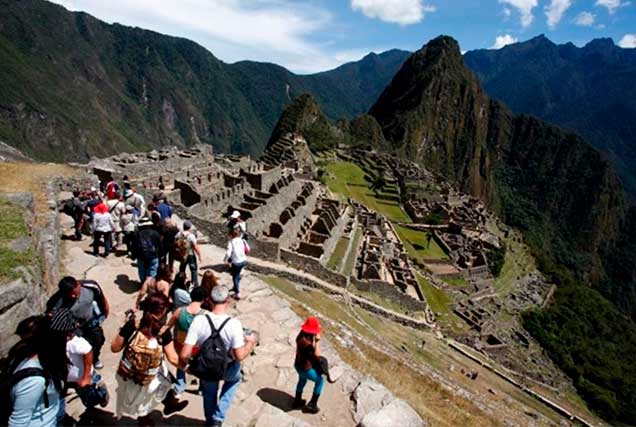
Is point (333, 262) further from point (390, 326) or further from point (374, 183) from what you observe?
point (374, 183)

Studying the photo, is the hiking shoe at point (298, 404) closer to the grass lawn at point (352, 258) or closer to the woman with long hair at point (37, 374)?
the woman with long hair at point (37, 374)

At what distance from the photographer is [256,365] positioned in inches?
352

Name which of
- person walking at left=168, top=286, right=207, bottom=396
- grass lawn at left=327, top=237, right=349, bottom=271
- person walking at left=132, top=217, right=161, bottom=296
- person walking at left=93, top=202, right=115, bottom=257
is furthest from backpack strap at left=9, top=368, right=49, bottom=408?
grass lawn at left=327, top=237, right=349, bottom=271

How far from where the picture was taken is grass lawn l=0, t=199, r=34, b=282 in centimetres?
696

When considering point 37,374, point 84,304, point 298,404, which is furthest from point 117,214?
point 37,374

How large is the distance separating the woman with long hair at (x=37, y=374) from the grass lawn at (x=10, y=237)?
110 inches

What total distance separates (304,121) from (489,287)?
75.4 meters

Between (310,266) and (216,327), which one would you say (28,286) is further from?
(310,266)

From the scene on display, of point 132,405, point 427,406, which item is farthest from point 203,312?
point 427,406

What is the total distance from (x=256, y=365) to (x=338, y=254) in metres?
22.7

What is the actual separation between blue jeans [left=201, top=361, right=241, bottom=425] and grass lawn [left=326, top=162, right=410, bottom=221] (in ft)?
200

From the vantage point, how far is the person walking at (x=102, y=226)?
1213 cm

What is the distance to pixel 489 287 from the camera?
6156 centimetres

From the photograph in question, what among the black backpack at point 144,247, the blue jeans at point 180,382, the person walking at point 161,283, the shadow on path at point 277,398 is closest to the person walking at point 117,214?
the black backpack at point 144,247
